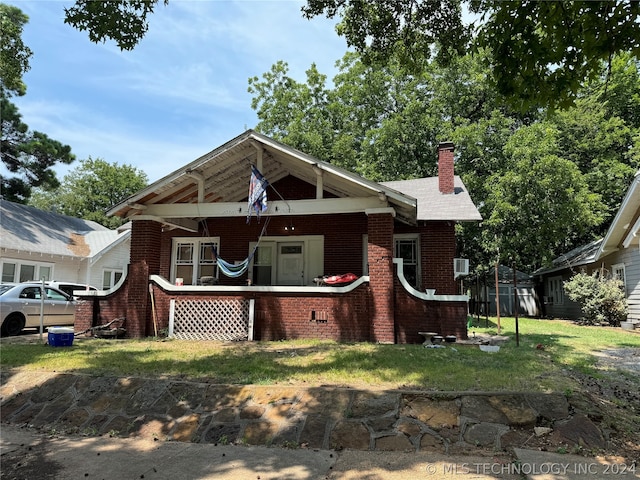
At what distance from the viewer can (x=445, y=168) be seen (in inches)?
573

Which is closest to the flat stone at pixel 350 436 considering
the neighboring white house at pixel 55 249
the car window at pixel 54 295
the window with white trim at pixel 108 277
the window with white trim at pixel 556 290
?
the car window at pixel 54 295

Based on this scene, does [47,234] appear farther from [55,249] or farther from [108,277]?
[108,277]

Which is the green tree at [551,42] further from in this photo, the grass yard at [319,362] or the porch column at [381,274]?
the porch column at [381,274]

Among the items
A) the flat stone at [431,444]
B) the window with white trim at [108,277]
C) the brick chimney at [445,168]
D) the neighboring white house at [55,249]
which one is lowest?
the flat stone at [431,444]

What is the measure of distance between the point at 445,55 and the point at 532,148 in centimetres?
1381

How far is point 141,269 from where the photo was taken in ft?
39.7

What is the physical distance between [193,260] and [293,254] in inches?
139

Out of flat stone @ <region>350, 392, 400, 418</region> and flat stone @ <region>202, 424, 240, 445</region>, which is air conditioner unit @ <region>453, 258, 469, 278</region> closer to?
flat stone @ <region>350, 392, 400, 418</region>

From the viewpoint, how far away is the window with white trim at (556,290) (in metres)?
25.5

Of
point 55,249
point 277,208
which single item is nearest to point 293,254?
point 277,208

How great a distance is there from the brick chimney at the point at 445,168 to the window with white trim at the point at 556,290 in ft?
49.8

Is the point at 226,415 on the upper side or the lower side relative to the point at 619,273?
lower

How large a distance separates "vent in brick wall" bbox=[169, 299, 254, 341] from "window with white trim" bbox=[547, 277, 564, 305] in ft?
68.0

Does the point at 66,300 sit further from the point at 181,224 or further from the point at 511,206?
the point at 511,206
